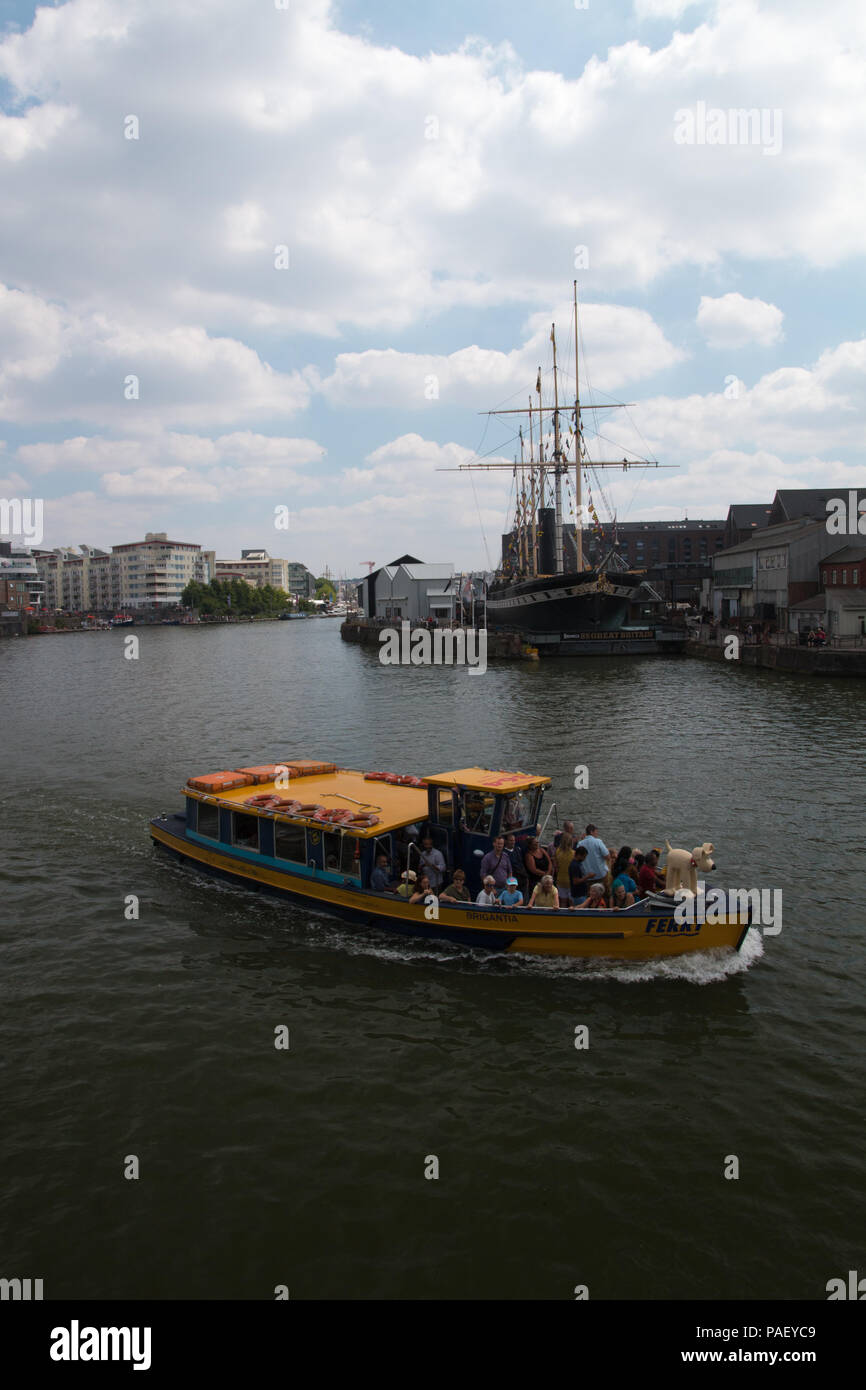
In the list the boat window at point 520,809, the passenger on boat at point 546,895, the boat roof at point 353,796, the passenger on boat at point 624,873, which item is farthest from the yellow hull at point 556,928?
the boat window at point 520,809

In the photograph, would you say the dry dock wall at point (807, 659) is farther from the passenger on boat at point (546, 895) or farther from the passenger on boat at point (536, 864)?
the passenger on boat at point (546, 895)

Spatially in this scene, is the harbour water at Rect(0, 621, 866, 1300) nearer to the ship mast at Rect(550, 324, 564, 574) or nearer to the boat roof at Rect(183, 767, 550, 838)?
the boat roof at Rect(183, 767, 550, 838)

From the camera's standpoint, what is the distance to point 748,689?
189 feet

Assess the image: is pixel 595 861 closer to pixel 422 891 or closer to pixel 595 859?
pixel 595 859

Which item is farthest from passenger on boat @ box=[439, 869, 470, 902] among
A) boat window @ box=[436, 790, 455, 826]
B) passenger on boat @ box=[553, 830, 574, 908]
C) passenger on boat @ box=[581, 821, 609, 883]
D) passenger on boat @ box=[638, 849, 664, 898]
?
passenger on boat @ box=[638, 849, 664, 898]

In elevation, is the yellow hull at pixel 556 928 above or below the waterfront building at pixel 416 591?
below

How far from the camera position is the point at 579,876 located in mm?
18203

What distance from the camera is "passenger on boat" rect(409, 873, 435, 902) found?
59.1 ft

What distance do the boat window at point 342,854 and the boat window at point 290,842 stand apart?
2.36 ft

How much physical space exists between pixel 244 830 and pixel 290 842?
191 cm

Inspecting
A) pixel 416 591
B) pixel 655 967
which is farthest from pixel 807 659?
pixel 416 591

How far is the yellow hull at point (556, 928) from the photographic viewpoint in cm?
1658

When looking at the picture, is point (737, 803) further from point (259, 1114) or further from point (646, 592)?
point (646, 592)
